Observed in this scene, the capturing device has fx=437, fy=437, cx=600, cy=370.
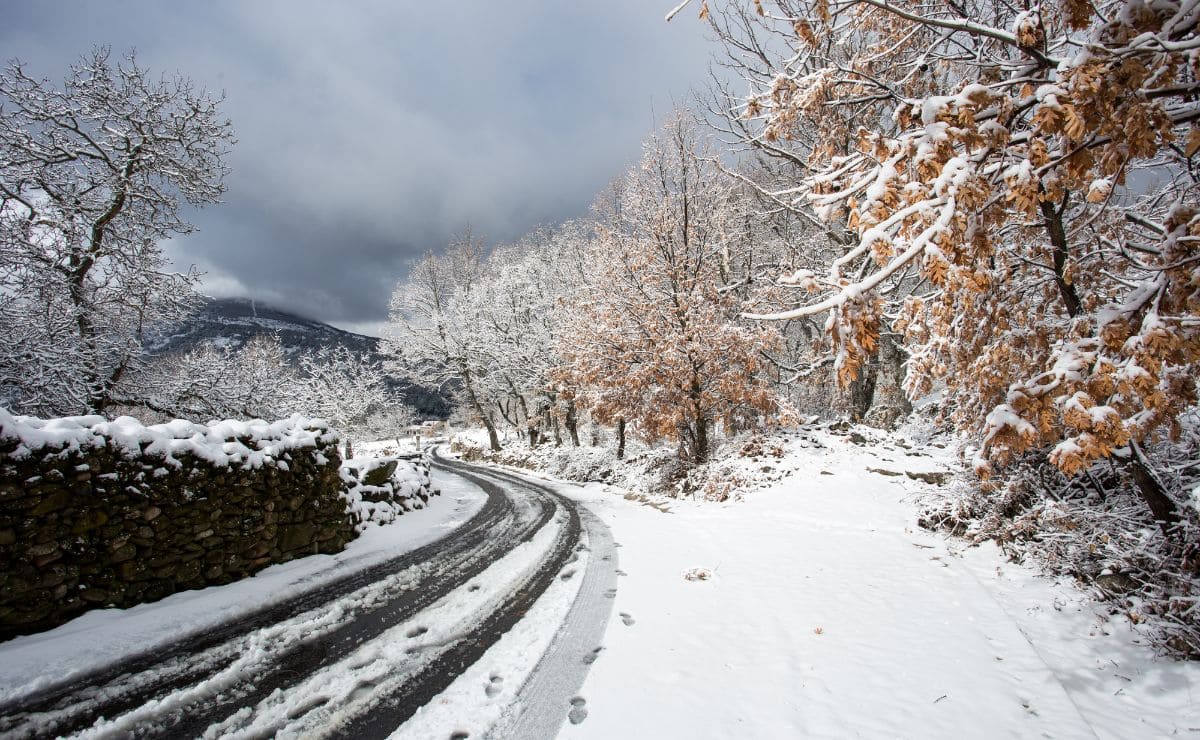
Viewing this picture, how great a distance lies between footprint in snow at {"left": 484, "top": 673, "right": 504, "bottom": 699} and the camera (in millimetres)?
2865

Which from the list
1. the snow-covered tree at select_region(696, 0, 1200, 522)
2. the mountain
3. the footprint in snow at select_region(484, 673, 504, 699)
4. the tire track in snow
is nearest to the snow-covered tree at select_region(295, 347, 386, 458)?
the mountain

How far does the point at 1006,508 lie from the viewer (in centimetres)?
561

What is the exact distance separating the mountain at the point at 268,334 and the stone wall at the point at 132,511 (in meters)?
6.52

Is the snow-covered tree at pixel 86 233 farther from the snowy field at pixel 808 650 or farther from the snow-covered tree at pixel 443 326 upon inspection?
the snow-covered tree at pixel 443 326

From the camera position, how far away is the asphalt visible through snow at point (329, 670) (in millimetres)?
2607

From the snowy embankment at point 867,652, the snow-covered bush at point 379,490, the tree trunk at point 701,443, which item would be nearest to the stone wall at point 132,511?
the snow-covered bush at point 379,490

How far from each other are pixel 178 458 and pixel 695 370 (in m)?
10.1

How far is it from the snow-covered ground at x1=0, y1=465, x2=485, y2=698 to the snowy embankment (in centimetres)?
378

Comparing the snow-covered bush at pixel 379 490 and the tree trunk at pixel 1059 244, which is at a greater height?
the tree trunk at pixel 1059 244

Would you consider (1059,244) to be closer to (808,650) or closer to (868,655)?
(868,655)

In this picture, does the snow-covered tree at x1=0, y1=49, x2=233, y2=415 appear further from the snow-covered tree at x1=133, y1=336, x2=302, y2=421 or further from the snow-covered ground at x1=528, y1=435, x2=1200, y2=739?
the snow-covered ground at x1=528, y1=435, x2=1200, y2=739

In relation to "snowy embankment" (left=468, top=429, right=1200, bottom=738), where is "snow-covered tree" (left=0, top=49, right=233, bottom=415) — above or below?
above

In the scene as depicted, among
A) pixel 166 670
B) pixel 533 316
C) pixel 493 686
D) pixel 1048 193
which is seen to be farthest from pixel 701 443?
pixel 533 316

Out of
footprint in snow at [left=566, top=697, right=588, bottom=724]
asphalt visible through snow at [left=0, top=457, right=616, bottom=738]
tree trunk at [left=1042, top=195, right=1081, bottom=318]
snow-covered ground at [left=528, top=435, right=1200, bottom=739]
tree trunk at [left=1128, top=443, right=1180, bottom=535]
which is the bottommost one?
snow-covered ground at [left=528, top=435, right=1200, bottom=739]
